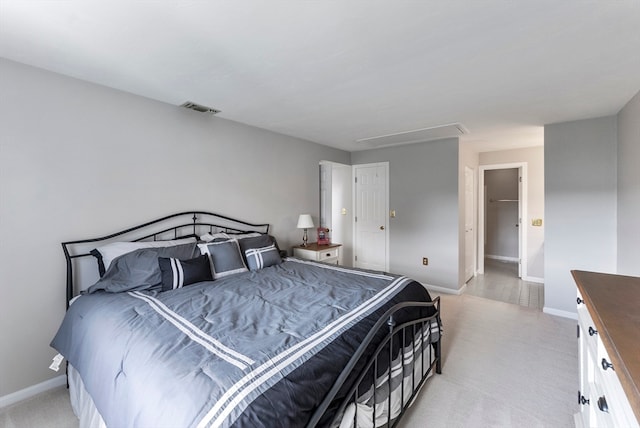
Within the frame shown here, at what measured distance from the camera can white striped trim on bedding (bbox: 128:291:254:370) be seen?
119cm

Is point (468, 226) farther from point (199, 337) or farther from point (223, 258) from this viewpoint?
point (199, 337)

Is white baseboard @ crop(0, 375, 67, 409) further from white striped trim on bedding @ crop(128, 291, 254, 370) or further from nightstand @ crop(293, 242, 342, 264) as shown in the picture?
nightstand @ crop(293, 242, 342, 264)

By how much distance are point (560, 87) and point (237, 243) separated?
3.26 meters

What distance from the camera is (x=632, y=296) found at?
1228 millimetres

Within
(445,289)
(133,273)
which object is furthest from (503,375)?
(133,273)

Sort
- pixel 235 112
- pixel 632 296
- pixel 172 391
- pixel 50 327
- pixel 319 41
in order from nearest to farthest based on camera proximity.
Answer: pixel 172 391, pixel 632 296, pixel 319 41, pixel 50 327, pixel 235 112

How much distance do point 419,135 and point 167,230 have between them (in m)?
3.43

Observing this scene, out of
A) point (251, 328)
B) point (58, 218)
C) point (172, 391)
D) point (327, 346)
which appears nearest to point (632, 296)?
point (327, 346)

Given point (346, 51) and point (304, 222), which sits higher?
point (346, 51)

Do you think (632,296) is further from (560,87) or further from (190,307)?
(190,307)

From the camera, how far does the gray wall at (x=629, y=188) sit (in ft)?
8.27

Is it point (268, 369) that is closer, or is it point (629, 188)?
point (268, 369)

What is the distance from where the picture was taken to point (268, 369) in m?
1.14

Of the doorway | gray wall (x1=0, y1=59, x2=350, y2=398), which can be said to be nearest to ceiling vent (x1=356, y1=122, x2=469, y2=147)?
the doorway
